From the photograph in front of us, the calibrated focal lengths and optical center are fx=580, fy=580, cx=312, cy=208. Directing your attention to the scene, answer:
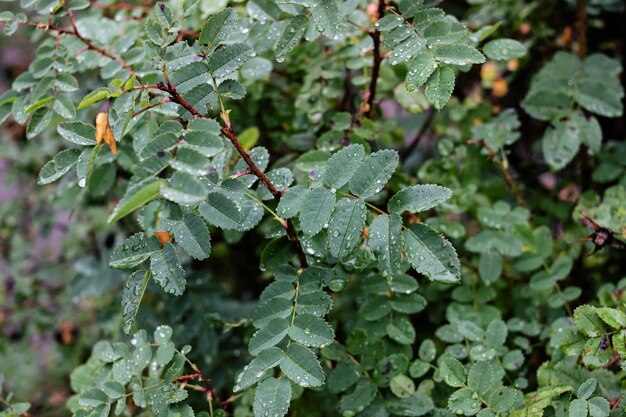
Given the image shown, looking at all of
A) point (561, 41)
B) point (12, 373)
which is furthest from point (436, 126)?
point (12, 373)

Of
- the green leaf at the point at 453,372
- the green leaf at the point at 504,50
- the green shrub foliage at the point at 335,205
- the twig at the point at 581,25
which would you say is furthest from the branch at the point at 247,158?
the twig at the point at 581,25

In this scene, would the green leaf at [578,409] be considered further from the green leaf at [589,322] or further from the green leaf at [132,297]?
the green leaf at [132,297]

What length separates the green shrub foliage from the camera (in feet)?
3.12

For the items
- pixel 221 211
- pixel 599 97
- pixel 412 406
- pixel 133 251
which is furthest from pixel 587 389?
pixel 599 97

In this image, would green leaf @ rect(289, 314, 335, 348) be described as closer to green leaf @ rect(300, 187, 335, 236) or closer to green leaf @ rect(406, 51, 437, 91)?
green leaf @ rect(300, 187, 335, 236)

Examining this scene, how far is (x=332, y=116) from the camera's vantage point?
1.44 metres

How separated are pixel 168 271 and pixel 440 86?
0.55m

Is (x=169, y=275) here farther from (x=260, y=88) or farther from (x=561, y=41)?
(x=561, y=41)

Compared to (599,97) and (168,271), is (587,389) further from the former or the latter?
(599,97)

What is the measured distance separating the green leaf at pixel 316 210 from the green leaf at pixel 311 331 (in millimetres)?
156

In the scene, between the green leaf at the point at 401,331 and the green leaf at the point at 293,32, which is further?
the green leaf at the point at 401,331

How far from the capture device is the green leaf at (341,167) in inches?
38.8

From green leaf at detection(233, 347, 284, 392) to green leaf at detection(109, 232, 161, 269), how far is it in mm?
245

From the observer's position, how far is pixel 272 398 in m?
0.93
